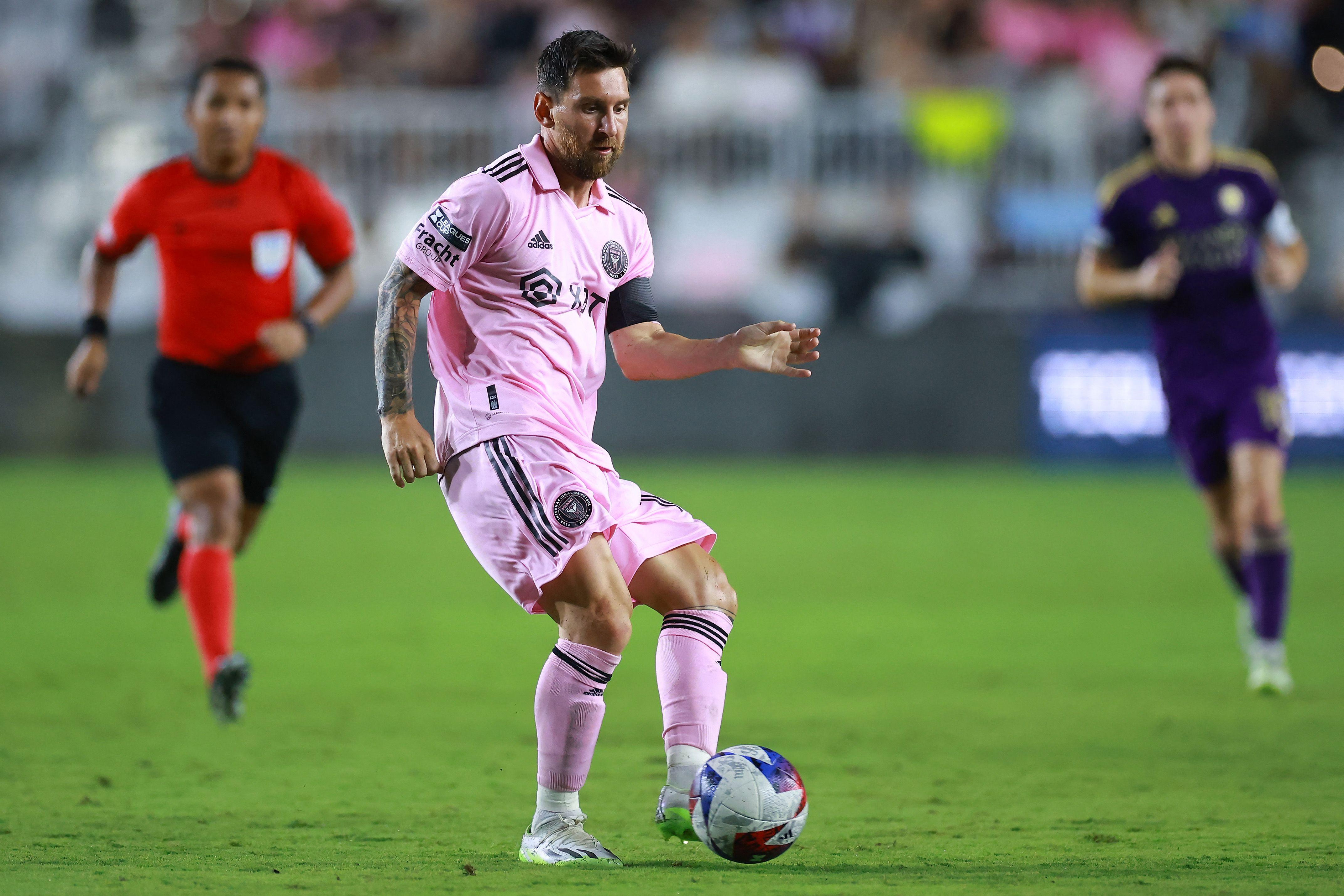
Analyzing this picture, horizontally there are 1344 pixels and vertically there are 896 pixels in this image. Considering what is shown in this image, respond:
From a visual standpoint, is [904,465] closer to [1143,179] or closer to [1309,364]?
[1309,364]

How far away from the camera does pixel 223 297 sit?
23.1ft

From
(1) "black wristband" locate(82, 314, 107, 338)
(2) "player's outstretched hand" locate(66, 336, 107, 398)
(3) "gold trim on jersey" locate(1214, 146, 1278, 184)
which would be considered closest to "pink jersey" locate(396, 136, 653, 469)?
(2) "player's outstretched hand" locate(66, 336, 107, 398)

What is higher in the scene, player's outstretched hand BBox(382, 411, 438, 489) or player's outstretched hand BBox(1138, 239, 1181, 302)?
player's outstretched hand BBox(1138, 239, 1181, 302)

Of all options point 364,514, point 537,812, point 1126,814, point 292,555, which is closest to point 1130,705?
point 1126,814

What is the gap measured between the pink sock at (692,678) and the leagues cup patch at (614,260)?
3.04 feet

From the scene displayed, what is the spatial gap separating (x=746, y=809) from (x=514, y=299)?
143 centimetres

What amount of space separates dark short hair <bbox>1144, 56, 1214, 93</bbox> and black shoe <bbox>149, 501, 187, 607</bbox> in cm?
466

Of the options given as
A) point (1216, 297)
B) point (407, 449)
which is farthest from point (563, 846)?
point (1216, 297)

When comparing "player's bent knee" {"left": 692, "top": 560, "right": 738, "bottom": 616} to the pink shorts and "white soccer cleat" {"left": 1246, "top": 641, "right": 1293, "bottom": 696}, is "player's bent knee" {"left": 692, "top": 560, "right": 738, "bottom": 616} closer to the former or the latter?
the pink shorts

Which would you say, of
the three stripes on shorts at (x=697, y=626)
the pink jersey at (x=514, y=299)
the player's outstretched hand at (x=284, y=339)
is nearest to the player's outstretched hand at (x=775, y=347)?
the pink jersey at (x=514, y=299)

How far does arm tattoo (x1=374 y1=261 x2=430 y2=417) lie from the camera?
4363mm

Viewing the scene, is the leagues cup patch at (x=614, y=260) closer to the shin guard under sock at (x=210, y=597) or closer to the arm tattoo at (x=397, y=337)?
the arm tattoo at (x=397, y=337)

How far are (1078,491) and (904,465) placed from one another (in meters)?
2.30

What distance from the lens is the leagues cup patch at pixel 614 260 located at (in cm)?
463
